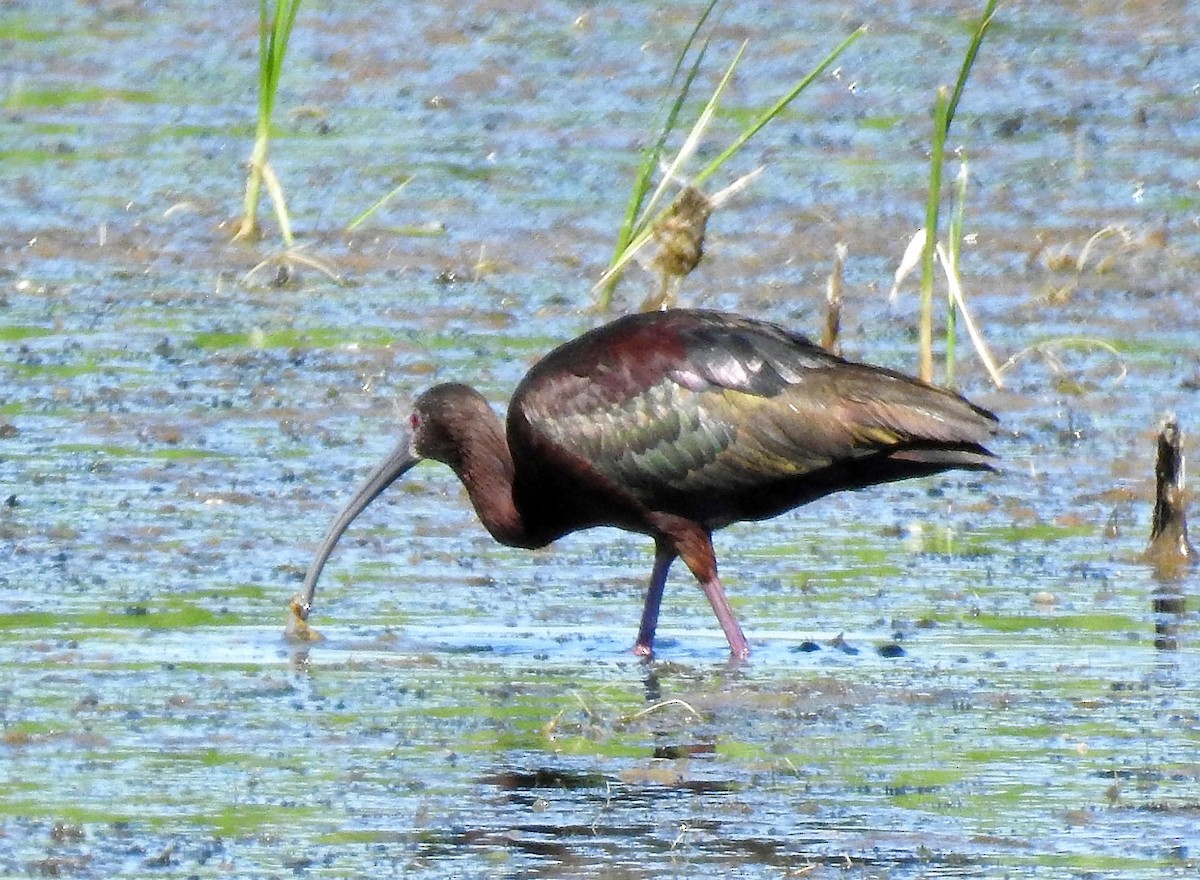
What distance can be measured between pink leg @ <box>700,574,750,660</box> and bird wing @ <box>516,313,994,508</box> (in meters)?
0.36

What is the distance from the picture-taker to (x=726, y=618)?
28.6 ft

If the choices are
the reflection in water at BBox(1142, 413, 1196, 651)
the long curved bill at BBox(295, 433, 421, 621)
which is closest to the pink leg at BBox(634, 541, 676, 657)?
the long curved bill at BBox(295, 433, 421, 621)

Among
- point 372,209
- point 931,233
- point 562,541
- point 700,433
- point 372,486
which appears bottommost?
point 562,541

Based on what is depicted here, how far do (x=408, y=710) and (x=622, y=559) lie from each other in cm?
237

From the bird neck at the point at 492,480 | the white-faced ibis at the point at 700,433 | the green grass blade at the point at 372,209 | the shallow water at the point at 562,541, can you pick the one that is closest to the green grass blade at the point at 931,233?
the shallow water at the point at 562,541

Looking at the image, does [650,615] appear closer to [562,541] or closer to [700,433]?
[700,433]

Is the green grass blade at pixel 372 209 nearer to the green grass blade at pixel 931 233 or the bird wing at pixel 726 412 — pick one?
the green grass blade at pixel 931 233

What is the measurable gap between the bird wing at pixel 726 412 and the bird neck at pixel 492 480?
0.35 meters

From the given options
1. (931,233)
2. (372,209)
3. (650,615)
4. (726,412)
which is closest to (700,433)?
(726,412)

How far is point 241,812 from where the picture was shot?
21.9 feet

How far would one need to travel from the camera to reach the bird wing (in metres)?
8.98

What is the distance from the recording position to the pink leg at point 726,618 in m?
8.64

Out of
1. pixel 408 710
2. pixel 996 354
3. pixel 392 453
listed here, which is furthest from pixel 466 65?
pixel 408 710

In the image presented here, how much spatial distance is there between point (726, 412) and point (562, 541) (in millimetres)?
1375
